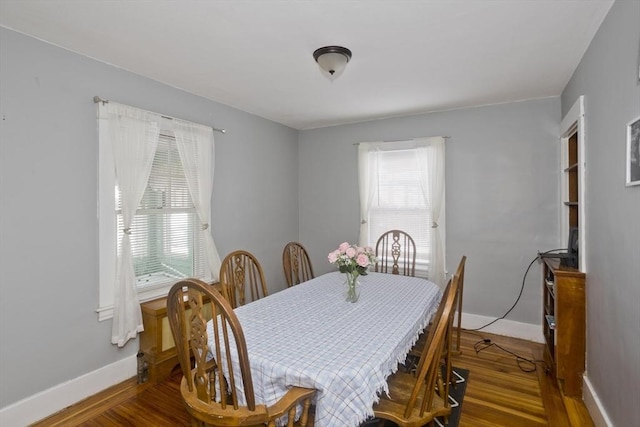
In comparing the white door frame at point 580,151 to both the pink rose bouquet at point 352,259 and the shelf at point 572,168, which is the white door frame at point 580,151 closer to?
the shelf at point 572,168

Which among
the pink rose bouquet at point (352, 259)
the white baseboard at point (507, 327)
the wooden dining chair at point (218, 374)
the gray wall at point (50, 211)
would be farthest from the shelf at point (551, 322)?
the gray wall at point (50, 211)

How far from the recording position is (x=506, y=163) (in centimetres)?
342

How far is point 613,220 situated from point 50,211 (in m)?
3.41

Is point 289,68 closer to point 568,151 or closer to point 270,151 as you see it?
point 270,151

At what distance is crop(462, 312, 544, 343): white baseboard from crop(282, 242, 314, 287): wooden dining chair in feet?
6.16

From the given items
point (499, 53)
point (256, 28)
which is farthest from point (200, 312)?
point (499, 53)

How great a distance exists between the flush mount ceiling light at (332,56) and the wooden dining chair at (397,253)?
6.45 ft

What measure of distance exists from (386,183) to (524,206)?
149 cm

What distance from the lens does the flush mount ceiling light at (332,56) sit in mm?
2125

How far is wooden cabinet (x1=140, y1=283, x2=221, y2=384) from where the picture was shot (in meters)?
2.54

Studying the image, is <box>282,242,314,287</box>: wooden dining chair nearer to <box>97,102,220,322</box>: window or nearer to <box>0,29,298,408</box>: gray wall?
<box>97,102,220,322</box>: window

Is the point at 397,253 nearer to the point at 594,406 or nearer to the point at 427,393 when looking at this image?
the point at 594,406

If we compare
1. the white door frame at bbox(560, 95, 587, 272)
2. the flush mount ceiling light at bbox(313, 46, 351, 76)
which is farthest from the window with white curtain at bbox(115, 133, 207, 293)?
the white door frame at bbox(560, 95, 587, 272)

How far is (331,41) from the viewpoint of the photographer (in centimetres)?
210
